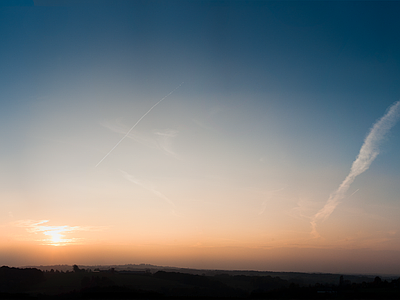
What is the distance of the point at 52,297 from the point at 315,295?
58676 millimetres

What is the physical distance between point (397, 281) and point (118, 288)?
77245 mm

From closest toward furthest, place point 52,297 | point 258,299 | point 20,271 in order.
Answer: point 258,299 < point 52,297 < point 20,271

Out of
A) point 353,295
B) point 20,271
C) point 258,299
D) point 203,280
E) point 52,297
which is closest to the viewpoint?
point 258,299

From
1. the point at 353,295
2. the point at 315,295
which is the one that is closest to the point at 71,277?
the point at 315,295

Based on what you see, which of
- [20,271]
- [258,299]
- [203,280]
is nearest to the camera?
[258,299]

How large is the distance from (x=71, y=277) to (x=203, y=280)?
63.5 m

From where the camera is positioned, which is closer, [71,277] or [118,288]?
[118,288]

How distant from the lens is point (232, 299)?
211ft

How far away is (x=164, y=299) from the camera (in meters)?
64.3

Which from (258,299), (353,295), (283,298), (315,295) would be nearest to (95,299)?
(258,299)

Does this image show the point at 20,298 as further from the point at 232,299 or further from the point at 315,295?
the point at 315,295

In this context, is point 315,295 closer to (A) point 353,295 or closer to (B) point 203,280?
(A) point 353,295

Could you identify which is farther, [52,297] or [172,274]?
[172,274]

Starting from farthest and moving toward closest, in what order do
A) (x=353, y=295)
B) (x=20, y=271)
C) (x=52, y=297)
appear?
(x=20, y=271) < (x=52, y=297) < (x=353, y=295)
